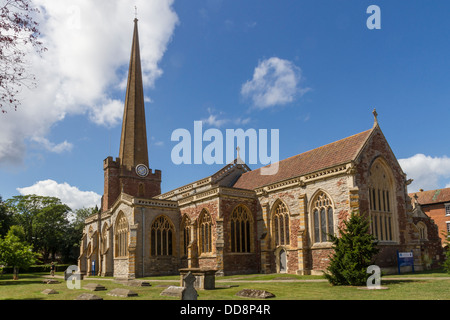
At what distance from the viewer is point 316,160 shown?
100 ft

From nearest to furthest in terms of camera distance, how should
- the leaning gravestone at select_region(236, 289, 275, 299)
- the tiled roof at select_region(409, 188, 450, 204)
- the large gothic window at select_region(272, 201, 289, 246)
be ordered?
the leaning gravestone at select_region(236, 289, 275, 299), the large gothic window at select_region(272, 201, 289, 246), the tiled roof at select_region(409, 188, 450, 204)

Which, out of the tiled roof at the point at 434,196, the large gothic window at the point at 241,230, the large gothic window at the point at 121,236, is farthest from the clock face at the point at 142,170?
the tiled roof at the point at 434,196

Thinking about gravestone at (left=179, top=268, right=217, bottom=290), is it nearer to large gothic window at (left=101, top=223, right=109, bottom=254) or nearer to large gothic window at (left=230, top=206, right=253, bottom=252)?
large gothic window at (left=230, top=206, right=253, bottom=252)

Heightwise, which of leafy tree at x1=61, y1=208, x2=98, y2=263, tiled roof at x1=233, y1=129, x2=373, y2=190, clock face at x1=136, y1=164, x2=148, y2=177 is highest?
clock face at x1=136, y1=164, x2=148, y2=177

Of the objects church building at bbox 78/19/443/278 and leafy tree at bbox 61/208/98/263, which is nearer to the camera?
church building at bbox 78/19/443/278

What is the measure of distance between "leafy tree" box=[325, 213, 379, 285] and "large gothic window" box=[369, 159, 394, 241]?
7614 mm

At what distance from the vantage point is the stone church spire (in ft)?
164

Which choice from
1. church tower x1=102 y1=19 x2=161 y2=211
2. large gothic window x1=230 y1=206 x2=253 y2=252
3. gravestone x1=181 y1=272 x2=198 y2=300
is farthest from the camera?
church tower x1=102 y1=19 x2=161 y2=211

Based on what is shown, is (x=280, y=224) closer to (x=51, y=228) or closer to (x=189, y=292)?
(x=189, y=292)

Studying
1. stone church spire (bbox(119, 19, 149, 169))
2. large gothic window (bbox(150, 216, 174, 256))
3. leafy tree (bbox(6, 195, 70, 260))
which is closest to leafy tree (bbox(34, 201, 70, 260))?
leafy tree (bbox(6, 195, 70, 260))
